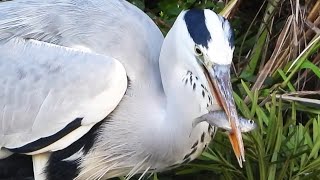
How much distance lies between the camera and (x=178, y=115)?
2293mm

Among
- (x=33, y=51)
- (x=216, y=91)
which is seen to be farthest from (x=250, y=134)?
(x=33, y=51)

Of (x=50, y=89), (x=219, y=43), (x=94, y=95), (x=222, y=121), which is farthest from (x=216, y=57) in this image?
(x=50, y=89)

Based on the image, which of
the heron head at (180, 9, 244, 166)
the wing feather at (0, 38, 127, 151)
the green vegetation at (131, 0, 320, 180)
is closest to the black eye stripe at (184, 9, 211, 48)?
the heron head at (180, 9, 244, 166)

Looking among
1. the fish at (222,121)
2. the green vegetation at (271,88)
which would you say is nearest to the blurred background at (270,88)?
the green vegetation at (271,88)

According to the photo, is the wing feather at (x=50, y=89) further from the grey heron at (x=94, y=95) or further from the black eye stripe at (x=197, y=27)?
the black eye stripe at (x=197, y=27)

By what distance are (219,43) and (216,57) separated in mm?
37

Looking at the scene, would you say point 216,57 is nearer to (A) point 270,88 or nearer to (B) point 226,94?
(B) point 226,94

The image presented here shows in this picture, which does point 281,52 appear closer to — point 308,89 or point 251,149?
point 308,89

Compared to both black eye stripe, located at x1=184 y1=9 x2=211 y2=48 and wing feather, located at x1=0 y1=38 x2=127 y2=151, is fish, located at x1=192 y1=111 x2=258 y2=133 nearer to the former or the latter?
black eye stripe, located at x1=184 y1=9 x2=211 y2=48

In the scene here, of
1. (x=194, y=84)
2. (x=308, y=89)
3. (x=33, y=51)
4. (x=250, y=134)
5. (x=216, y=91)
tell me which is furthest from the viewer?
(x=308, y=89)

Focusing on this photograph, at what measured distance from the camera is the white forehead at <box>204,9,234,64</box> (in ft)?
6.65

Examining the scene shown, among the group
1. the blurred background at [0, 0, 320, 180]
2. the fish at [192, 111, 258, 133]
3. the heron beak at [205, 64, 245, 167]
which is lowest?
the blurred background at [0, 0, 320, 180]

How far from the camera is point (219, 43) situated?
6.69ft

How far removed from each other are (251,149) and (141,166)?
0.40 meters
